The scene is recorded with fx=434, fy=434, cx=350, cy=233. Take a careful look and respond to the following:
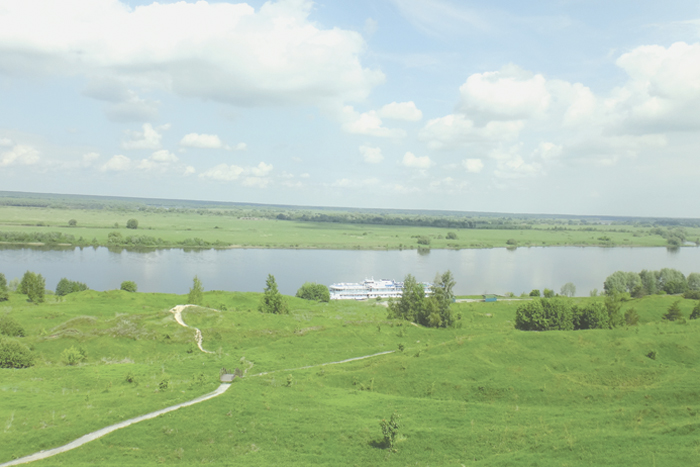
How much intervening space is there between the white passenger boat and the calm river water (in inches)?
550

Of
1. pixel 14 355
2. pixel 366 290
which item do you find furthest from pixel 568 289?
pixel 14 355

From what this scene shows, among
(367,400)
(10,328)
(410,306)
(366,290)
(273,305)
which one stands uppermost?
(410,306)

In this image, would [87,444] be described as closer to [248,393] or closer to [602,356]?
[248,393]

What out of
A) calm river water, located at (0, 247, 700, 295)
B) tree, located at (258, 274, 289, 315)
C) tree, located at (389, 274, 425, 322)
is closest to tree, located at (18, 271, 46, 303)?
tree, located at (258, 274, 289, 315)

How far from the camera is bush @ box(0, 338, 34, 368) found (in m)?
35.0

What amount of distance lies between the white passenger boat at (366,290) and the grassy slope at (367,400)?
2239 inches

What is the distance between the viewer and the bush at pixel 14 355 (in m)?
35.0

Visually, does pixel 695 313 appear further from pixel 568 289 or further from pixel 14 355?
pixel 14 355

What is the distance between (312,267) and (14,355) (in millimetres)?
113468

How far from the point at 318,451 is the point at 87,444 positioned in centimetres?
1068

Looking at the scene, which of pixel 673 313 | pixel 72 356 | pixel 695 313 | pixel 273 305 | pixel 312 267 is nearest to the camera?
pixel 72 356

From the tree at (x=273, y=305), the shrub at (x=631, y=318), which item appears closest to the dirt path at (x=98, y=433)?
the tree at (x=273, y=305)

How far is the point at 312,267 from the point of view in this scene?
147750 mm

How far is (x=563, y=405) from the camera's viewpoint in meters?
26.2
